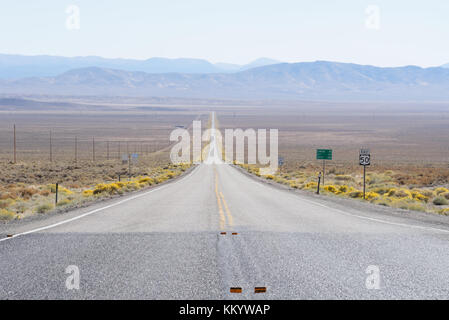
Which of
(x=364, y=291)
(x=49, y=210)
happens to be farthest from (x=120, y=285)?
(x=49, y=210)

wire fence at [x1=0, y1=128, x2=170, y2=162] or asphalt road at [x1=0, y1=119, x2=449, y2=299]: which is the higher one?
asphalt road at [x1=0, y1=119, x2=449, y2=299]

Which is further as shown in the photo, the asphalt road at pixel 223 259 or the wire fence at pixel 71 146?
the wire fence at pixel 71 146

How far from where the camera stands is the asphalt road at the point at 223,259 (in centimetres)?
609

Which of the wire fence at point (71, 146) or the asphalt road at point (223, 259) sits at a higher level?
the asphalt road at point (223, 259)

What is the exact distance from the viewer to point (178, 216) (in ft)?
43.6

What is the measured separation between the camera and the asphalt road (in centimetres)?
609

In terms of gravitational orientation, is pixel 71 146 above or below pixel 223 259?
below

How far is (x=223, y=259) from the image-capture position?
25.0 feet

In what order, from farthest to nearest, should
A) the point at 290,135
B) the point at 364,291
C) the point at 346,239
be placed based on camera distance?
the point at 290,135 → the point at 346,239 → the point at 364,291

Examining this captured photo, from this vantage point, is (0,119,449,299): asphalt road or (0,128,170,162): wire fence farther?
(0,128,170,162): wire fence

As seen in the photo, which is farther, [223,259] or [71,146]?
[71,146]
